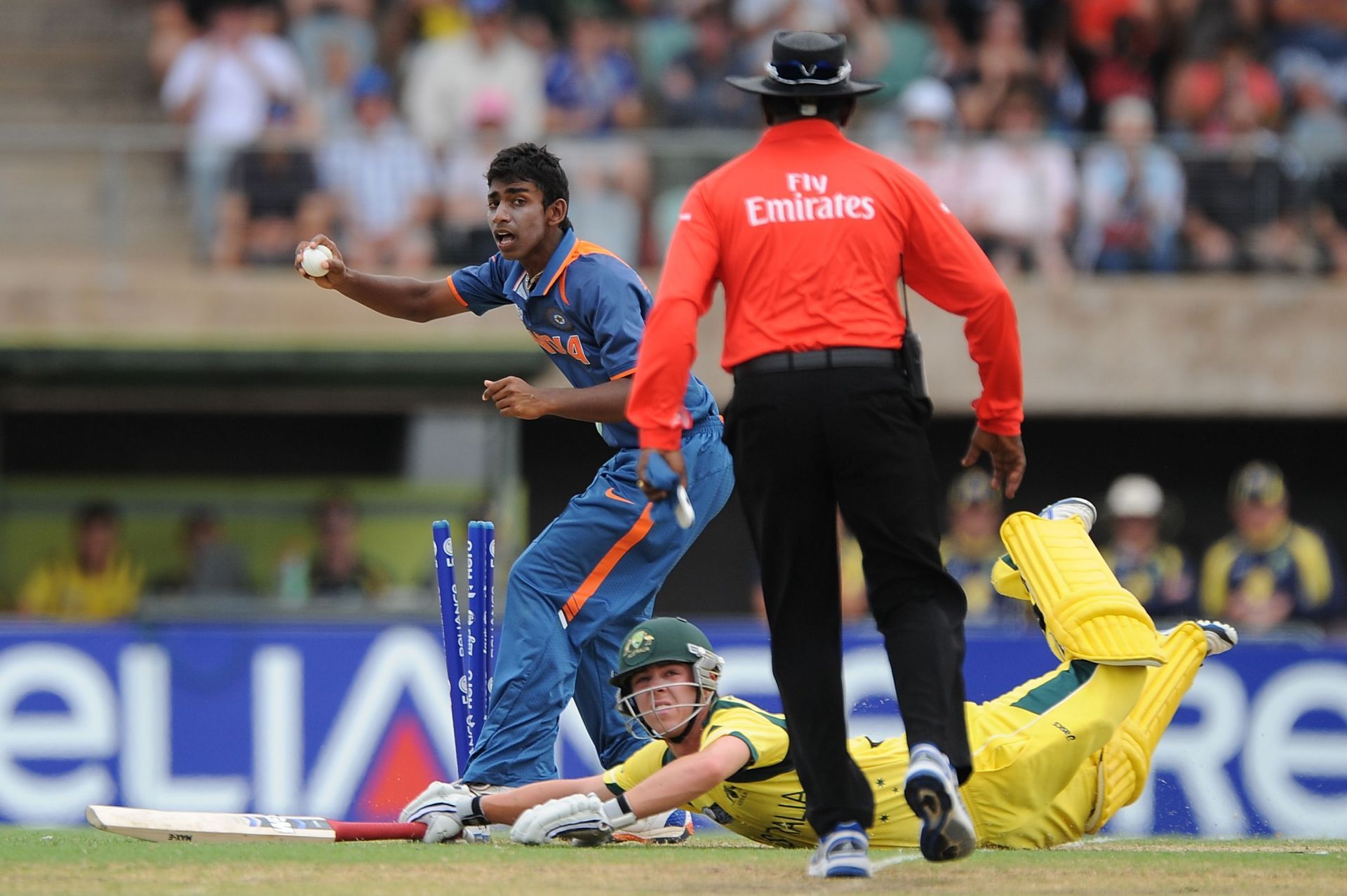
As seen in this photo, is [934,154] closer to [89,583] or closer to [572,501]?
[89,583]

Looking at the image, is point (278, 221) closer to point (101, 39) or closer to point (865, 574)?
point (101, 39)

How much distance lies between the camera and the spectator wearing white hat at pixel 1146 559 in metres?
11.8

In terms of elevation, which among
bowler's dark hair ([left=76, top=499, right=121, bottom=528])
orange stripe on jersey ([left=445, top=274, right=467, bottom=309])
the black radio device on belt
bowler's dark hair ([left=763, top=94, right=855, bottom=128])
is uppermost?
bowler's dark hair ([left=763, top=94, right=855, bottom=128])

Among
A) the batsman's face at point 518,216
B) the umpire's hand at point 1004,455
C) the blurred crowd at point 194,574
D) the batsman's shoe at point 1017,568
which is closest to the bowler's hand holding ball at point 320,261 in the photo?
the batsman's face at point 518,216

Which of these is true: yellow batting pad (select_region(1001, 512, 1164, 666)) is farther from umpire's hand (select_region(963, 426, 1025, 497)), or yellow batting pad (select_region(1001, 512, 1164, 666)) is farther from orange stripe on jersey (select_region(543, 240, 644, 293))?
orange stripe on jersey (select_region(543, 240, 644, 293))

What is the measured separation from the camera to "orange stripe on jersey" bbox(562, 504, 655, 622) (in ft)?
21.1

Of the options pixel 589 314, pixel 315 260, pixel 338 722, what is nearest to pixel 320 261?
pixel 315 260

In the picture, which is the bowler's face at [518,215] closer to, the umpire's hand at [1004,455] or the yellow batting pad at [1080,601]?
the umpire's hand at [1004,455]

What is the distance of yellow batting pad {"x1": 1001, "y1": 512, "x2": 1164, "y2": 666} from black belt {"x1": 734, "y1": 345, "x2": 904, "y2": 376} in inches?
59.0

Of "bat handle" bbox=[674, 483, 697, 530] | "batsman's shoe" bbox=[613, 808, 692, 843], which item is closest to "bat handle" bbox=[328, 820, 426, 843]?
"batsman's shoe" bbox=[613, 808, 692, 843]

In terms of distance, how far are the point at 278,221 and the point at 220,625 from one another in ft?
12.0

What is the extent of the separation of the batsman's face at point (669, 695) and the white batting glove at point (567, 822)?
33 cm

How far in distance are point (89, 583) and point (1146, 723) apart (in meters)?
8.68

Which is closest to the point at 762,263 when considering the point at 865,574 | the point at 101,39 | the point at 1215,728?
the point at 865,574
